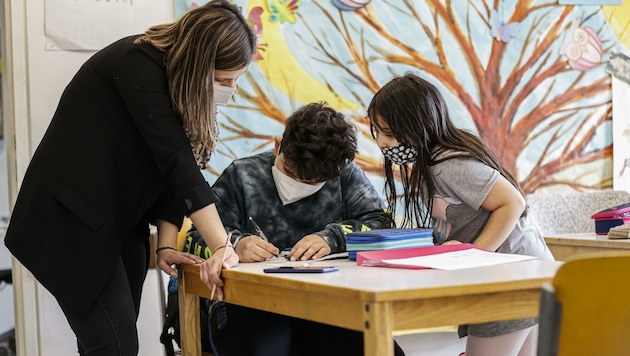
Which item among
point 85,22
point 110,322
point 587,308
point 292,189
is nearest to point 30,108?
point 85,22

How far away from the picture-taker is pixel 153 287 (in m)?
2.97

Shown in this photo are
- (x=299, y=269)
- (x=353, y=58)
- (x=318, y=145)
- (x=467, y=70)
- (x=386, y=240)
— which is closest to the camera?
(x=299, y=269)

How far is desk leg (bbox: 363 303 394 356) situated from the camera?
1.20 m

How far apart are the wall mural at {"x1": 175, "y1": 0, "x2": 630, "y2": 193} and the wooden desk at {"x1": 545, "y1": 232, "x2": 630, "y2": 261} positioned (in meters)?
0.78

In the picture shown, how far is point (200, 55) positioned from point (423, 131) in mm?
637

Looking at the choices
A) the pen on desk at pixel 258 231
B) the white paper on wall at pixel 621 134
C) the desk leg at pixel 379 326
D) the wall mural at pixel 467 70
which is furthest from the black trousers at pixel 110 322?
the white paper on wall at pixel 621 134

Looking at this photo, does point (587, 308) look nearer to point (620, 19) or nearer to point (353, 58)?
point (353, 58)

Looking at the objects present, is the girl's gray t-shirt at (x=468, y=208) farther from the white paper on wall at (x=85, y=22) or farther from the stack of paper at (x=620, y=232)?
the white paper on wall at (x=85, y=22)

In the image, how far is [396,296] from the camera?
1206 millimetres

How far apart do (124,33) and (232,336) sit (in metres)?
1.41

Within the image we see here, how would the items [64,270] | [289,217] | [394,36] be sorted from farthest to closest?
1. [394,36]
2. [289,217]
3. [64,270]

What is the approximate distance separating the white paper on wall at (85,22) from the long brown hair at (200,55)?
3.72 feet

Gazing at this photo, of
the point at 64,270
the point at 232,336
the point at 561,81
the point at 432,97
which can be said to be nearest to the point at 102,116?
the point at 64,270

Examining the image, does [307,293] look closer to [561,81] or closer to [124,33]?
[124,33]
